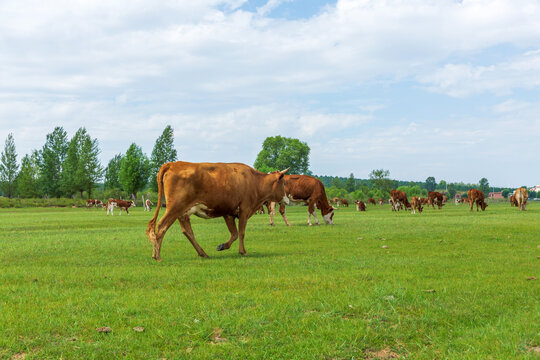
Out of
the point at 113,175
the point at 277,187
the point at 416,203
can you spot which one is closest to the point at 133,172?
the point at 113,175

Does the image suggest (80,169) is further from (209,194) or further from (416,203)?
(209,194)

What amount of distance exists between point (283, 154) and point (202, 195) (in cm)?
10062

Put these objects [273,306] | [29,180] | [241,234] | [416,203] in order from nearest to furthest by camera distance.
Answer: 1. [273,306]
2. [241,234]
3. [416,203]
4. [29,180]

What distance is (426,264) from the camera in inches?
409

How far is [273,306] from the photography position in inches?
254

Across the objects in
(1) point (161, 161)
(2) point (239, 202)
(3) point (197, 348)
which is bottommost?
(3) point (197, 348)

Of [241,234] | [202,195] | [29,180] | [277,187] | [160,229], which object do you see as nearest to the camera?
[160,229]

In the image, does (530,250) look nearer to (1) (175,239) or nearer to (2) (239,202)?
(2) (239,202)

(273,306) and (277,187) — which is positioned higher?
(277,187)

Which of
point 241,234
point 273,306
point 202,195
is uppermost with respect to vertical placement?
point 202,195

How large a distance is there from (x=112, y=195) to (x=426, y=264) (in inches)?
4115

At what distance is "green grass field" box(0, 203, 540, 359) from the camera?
503cm

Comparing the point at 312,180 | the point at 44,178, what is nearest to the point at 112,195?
the point at 44,178

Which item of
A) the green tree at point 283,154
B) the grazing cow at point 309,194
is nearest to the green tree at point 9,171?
the green tree at point 283,154
